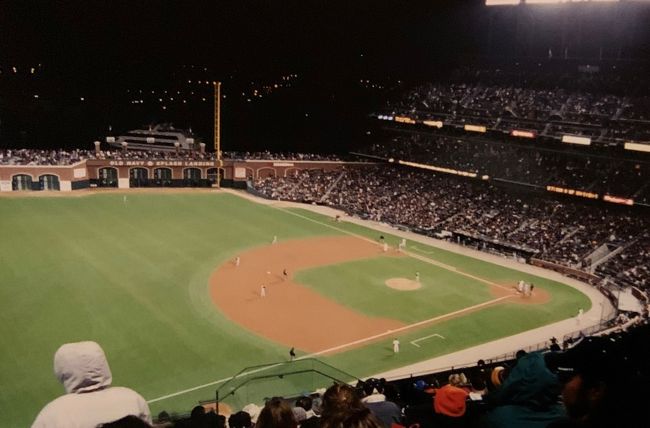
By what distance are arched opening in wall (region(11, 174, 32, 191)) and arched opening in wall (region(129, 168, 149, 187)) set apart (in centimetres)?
1021

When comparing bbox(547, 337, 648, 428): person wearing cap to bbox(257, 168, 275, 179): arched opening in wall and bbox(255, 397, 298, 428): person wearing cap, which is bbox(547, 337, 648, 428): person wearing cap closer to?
bbox(255, 397, 298, 428): person wearing cap

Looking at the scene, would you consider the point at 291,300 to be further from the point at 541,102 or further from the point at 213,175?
the point at 213,175

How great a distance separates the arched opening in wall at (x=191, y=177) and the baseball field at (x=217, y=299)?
14.5 metres

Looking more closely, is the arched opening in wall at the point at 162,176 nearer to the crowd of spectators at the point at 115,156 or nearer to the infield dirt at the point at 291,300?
the crowd of spectators at the point at 115,156

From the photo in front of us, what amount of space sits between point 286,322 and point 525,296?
15.3 m

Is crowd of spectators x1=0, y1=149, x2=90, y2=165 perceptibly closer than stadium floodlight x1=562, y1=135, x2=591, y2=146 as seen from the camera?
No

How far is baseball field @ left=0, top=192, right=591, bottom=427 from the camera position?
81.5 ft

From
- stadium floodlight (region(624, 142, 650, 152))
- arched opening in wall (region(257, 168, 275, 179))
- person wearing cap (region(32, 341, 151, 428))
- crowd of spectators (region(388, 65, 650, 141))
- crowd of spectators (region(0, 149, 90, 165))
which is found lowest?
arched opening in wall (region(257, 168, 275, 179))

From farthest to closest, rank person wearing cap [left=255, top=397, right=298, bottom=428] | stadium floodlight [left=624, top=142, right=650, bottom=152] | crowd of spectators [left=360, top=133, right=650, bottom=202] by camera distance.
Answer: crowd of spectators [left=360, top=133, right=650, bottom=202]
stadium floodlight [left=624, top=142, right=650, bottom=152]
person wearing cap [left=255, top=397, right=298, bottom=428]

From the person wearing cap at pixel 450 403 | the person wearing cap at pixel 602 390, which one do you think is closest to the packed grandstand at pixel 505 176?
the person wearing cap at pixel 450 403

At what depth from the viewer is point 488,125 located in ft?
177

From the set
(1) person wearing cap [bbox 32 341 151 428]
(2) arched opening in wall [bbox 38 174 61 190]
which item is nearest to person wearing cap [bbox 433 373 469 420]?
(1) person wearing cap [bbox 32 341 151 428]

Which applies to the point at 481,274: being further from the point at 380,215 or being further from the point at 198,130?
the point at 198,130

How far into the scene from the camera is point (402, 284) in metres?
36.3
